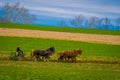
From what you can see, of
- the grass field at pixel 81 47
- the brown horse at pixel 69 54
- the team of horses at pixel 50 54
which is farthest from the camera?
the grass field at pixel 81 47

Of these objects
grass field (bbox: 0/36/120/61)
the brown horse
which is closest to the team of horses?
the brown horse

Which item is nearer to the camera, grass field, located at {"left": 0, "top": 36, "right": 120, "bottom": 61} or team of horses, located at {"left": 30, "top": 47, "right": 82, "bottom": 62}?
team of horses, located at {"left": 30, "top": 47, "right": 82, "bottom": 62}

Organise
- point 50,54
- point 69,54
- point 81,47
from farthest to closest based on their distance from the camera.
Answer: point 81,47, point 69,54, point 50,54

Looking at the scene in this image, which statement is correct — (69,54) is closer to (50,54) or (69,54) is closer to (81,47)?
(50,54)

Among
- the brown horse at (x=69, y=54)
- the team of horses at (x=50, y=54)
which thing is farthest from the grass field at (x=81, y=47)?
the team of horses at (x=50, y=54)

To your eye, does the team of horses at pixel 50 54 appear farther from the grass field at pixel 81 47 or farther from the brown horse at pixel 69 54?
the grass field at pixel 81 47

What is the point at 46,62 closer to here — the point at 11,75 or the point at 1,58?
the point at 1,58

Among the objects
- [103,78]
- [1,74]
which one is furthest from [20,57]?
[103,78]

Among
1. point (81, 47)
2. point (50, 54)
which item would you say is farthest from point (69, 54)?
point (81, 47)

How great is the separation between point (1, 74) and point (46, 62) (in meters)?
7.89

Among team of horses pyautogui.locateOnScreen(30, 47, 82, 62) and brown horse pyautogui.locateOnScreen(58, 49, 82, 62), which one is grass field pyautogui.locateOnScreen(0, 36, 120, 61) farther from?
team of horses pyautogui.locateOnScreen(30, 47, 82, 62)

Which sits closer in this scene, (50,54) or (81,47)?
(50,54)

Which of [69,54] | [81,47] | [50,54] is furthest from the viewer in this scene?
[81,47]

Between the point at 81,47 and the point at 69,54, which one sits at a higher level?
the point at 69,54
